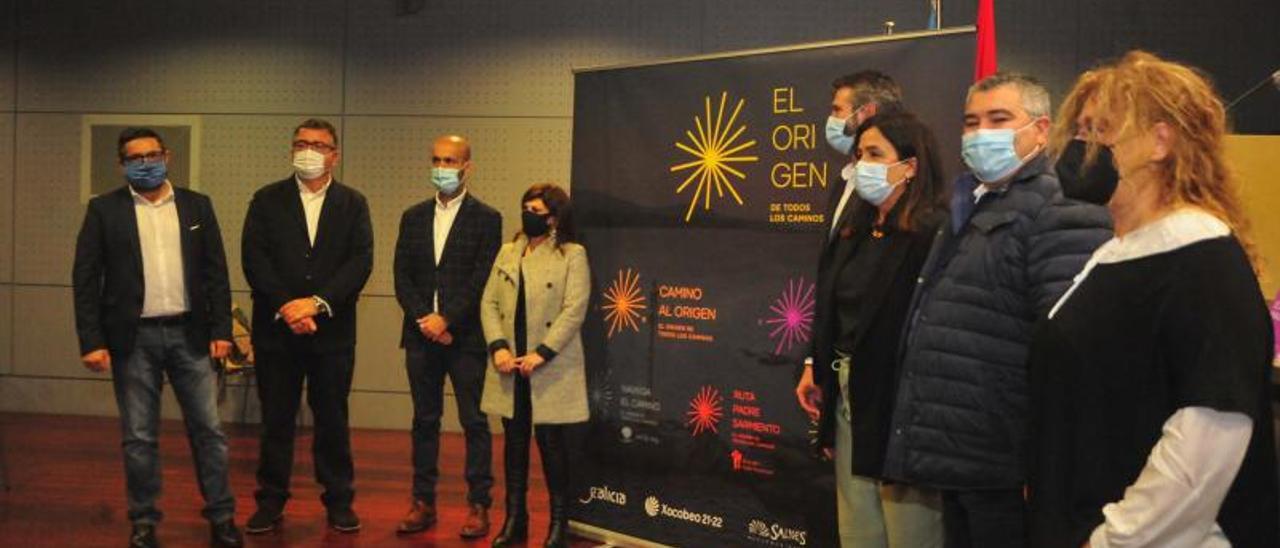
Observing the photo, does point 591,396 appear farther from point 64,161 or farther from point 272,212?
point 64,161

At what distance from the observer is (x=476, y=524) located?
15.4 ft

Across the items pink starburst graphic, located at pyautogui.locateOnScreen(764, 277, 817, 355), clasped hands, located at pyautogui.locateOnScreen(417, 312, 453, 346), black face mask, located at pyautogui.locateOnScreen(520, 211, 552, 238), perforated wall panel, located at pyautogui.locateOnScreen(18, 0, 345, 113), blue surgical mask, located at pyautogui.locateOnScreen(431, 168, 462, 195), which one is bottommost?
clasped hands, located at pyautogui.locateOnScreen(417, 312, 453, 346)

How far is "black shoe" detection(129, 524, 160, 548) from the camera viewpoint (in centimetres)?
431

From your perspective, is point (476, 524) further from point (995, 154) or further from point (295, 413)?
point (995, 154)

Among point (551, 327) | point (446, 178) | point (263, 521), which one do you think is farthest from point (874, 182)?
point (263, 521)

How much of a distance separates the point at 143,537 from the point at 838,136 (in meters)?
2.91

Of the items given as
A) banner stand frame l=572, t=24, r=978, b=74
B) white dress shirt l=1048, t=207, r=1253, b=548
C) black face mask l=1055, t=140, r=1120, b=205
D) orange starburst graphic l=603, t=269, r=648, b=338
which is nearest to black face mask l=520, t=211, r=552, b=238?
orange starburst graphic l=603, t=269, r=648, b=338

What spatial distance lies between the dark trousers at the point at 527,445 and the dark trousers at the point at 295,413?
758mm

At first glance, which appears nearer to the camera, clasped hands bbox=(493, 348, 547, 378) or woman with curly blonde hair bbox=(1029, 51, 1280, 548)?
woman with curly blonde hair bbox=(1029, 51, 1280, 548)

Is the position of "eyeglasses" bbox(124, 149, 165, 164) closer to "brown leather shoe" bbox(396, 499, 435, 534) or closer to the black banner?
the black banner

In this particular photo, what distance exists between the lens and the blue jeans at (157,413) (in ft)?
14.1

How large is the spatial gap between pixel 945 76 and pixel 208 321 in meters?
2.82

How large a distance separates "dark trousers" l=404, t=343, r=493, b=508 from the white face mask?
2.71 feet

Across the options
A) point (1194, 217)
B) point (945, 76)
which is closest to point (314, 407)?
point (945, 76)
